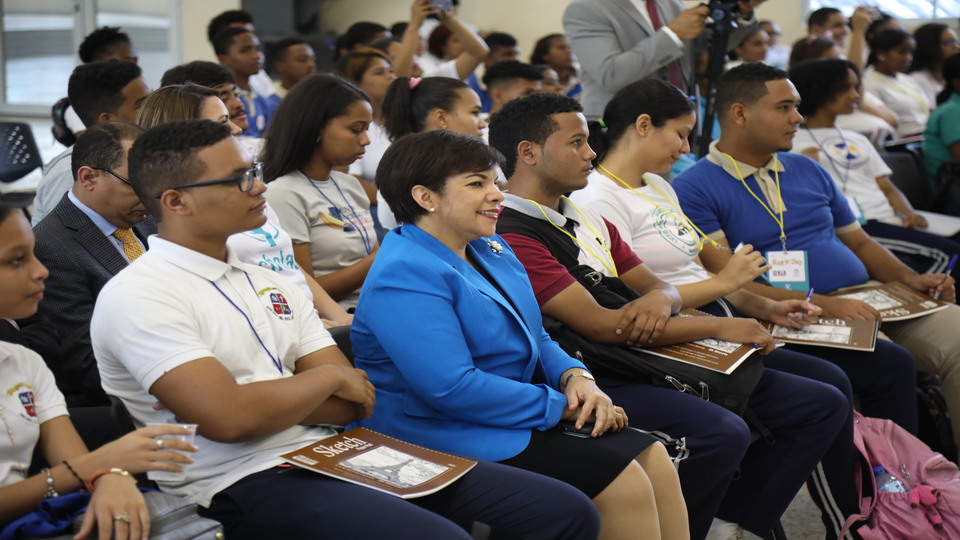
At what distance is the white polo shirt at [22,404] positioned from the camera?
1.48 metres

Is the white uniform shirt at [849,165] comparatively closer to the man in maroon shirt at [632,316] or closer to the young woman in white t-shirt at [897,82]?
the man in maroon shirt at [632,316]

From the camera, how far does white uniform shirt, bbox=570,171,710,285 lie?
105 inches

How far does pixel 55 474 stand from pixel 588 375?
3.43 ft

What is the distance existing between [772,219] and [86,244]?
210cm

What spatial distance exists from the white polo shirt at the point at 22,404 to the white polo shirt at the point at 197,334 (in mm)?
97

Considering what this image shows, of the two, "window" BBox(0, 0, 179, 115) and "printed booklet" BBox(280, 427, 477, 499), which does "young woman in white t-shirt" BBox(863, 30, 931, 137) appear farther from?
"printed booklet" BBox(280, 427, 477, 499)

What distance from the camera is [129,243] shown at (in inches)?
81.7

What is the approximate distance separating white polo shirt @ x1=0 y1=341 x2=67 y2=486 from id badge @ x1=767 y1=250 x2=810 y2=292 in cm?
221

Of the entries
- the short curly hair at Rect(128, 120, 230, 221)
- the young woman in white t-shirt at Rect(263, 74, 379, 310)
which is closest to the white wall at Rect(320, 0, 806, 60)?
the young woman in white t-shirt at Rect(263, 74, 379, 310)

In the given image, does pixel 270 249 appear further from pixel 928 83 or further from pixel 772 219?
pixel 928 83

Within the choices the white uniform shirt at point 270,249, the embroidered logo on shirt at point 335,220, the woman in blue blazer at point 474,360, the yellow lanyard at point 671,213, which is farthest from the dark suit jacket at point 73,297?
the yellow lanyard at point 671,213

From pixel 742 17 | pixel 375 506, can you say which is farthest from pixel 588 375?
pixel 742 17

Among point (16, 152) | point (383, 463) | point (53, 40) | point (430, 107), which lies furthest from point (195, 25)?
point (383, 463)

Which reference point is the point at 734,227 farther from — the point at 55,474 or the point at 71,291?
the point at 55,474
